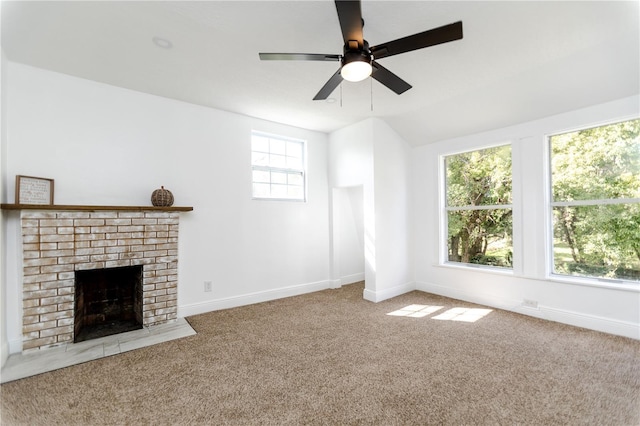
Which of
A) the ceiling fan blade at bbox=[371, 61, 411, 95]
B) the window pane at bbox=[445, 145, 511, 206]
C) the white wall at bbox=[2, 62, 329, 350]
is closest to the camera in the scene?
the ceiling fan blade at bbox=[371, 61, 411, 95]

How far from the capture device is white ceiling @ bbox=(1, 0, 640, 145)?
6.60 feet

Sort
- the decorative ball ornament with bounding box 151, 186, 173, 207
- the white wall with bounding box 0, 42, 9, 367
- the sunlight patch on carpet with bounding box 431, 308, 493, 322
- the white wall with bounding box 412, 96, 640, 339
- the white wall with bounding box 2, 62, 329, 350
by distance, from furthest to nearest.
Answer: the sunlight patch on carpet with bounding box 431, 308, 493, 322 → the decorative ball ornament with bounding box 151, 186, 173, 207 → the white wall with bounding box 412, 96, 640, 339 → the white wall with bounding box 2, 62, 329, 350 → the white wall with bounding box 0, 42, 9, 367

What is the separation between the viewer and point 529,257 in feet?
11.3

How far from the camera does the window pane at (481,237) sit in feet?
12.4

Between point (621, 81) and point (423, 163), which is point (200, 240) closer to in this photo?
point (423, 163)

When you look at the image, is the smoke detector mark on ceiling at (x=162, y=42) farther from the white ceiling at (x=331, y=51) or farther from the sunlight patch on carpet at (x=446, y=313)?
the sunlight patch on carpet at (x=446, y=313)

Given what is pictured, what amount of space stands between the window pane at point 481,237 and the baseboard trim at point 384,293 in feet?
2.86

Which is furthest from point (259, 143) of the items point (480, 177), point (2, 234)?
point (480, 177)

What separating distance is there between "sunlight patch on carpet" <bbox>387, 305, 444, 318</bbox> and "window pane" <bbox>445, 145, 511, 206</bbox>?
1668mm

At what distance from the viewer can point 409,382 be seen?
207cm

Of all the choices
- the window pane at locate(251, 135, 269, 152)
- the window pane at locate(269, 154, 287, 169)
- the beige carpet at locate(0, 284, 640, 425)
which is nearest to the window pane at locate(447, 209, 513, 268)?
the beige carpet at locate(0, 284, 640, 425)

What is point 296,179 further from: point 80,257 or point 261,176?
point 80,257

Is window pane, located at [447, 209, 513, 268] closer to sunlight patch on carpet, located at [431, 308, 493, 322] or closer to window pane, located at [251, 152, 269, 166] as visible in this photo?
sunlight patch on carpet, located at [431, 308, 493, 322]

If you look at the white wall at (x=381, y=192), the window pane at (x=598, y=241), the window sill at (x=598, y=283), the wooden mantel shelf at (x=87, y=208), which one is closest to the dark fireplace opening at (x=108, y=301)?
the wooden mantel shelf at (x=87, y=208)
